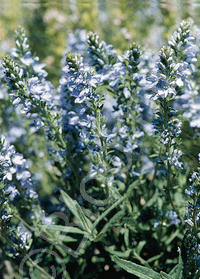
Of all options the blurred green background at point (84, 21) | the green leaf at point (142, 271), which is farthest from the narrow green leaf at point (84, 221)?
the blurred green background at point (84, 21)

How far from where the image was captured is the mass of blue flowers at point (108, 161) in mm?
1593

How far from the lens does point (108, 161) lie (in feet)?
5.99

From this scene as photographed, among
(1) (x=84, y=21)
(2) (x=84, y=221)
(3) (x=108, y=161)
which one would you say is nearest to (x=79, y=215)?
(2) (x=84, y=221)

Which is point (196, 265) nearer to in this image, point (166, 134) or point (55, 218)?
point (166, 134)

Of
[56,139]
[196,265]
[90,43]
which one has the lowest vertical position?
[196,265]

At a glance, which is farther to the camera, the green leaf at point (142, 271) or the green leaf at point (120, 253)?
the green leaf at point (120, 253)

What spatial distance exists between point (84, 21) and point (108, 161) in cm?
353

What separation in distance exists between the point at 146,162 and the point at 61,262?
3.33ft

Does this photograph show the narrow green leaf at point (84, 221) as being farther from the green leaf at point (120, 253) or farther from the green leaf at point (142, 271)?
the green leaf at point (142, 271)

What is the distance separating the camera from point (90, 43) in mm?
1857

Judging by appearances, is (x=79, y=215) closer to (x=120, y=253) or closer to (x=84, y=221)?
(x=84, y=221)

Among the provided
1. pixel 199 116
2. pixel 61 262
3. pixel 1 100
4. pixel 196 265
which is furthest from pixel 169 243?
pixel 1 100

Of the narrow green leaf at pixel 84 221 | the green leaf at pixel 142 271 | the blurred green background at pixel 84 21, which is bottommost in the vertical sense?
the green leaf at pixel 142 271

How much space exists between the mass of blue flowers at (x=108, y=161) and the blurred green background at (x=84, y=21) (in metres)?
2.73
